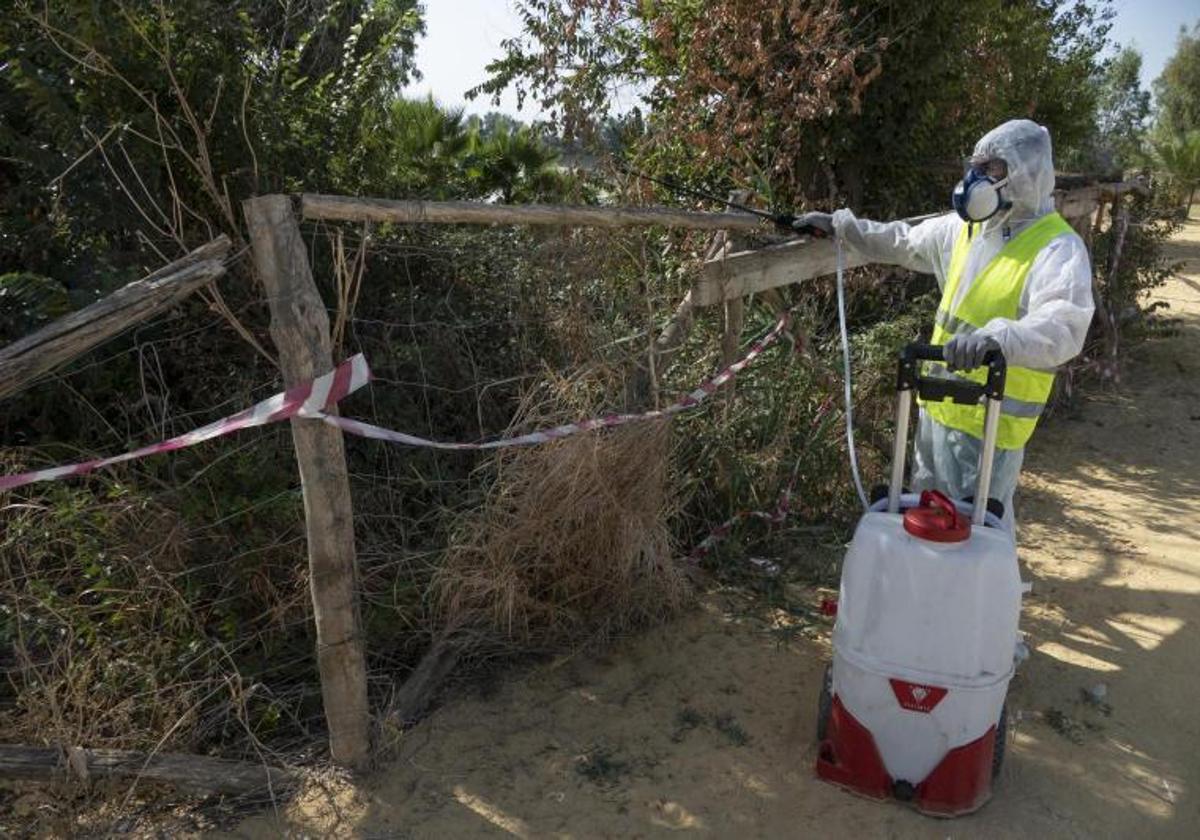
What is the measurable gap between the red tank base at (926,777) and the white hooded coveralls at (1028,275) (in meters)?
0.96

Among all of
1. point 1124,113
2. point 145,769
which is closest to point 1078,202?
point 145,769

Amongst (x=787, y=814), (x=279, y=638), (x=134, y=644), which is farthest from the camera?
(x=279, y=638)

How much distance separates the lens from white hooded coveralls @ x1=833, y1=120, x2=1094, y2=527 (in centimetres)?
290

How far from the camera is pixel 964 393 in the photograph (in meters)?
2.78

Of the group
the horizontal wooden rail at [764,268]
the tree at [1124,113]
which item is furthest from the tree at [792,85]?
the tree at [1124,113]

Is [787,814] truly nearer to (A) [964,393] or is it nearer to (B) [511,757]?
(B) [511,757]

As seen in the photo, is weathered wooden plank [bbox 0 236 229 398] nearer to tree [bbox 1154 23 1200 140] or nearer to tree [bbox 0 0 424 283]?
tree [bbox 0 0 424 283]

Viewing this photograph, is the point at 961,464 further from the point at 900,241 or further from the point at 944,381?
the point at 900,241

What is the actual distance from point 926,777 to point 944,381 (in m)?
1.16

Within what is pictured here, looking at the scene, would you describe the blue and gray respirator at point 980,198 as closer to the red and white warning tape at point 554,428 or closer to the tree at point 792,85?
the red and white warning tape at point 554,428

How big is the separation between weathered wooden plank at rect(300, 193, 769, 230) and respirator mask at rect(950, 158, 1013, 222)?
973 millimetres

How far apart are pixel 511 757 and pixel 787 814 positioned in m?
0.89

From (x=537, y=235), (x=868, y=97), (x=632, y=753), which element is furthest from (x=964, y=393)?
(x=868, y=97)

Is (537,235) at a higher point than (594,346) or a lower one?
higher
